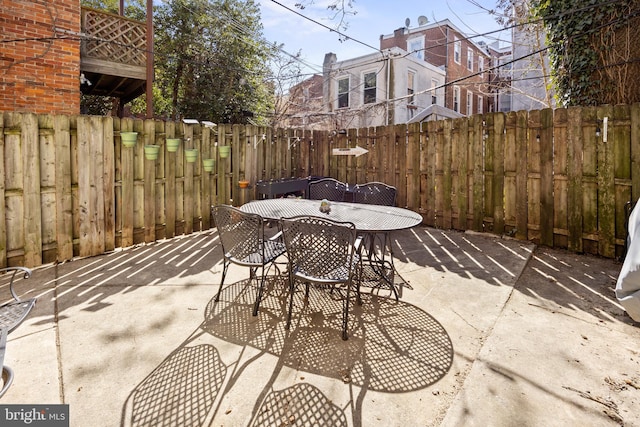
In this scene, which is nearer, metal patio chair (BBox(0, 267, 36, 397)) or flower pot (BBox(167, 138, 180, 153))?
metal patio chair (BBox(0, 267, 36, 397))

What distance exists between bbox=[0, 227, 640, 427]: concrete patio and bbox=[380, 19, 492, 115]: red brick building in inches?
646

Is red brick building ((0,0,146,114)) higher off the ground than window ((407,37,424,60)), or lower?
lower

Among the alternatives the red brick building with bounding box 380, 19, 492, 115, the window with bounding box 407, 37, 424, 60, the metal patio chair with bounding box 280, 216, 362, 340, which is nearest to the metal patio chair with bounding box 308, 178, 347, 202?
the metal patio chair with bounding box 280, 216, 362, 340

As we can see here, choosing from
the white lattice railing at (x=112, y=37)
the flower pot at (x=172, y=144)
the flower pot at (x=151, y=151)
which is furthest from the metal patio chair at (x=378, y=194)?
the white lattice railing at (x=112, y=37)

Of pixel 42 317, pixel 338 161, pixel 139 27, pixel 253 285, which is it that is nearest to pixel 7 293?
pixel 42 317

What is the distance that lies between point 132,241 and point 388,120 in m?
13.1

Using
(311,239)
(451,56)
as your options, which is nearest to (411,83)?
(451,56)

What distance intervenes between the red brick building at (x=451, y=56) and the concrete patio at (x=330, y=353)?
16403 mm

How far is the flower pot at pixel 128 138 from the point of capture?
15.9ft

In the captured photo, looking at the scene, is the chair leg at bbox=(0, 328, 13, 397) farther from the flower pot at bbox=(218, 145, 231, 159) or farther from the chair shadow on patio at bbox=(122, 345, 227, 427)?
the flower pot at bbox=(218, 145, 231, 159)

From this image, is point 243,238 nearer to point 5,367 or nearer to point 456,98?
point 5,367

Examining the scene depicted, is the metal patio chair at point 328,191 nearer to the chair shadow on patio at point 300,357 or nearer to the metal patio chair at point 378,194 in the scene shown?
the metal patio chair at point 378,194

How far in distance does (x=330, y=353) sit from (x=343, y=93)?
51.7ft

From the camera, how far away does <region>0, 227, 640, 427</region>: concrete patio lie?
1.94 m
